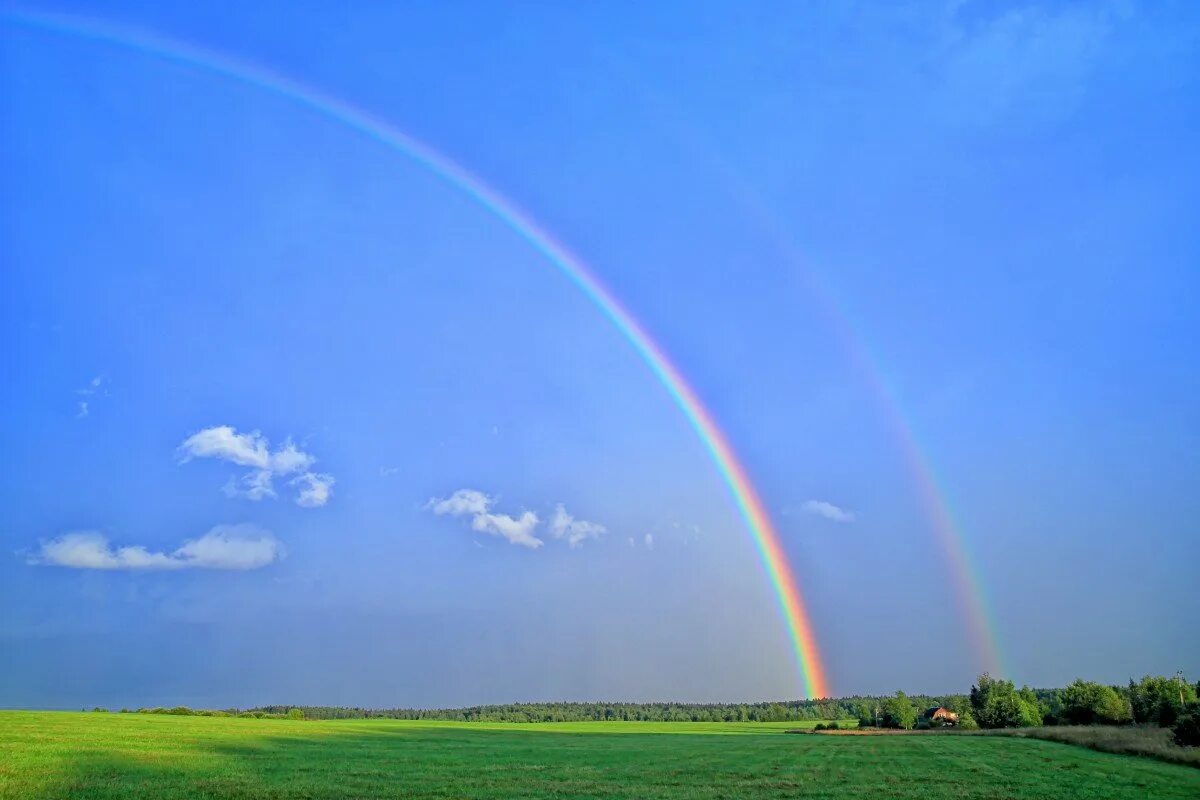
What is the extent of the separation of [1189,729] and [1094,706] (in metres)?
71.4

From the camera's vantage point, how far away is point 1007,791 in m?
31.5

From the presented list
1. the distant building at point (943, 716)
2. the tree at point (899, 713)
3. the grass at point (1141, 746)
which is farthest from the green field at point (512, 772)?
the distant building at point (943, 716)

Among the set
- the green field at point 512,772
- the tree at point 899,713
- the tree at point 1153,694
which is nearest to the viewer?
the green field at point 512,772

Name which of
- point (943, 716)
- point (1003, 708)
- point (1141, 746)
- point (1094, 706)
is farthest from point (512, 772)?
point (943, 716)

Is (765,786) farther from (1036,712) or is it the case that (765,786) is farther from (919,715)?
(919,715)

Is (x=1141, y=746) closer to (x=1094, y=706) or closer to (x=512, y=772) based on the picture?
(x=512, y=772)

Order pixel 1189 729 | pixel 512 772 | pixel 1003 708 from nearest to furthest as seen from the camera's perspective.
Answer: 1. pixel 512 772
2. pixel 1189 729
3. pixel 1003 708

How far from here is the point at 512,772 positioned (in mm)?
39031

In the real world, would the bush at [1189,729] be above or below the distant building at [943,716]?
above

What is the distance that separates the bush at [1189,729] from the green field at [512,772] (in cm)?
447

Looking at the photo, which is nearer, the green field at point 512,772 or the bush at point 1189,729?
the green field at point 512,772

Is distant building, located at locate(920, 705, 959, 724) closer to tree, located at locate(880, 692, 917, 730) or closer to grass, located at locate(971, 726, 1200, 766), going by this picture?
tree, located at locate(880, 692, 917, 730)

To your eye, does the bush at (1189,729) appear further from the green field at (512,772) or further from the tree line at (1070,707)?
the tree line at (1070,707)

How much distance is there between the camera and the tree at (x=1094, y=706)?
112000 mm
